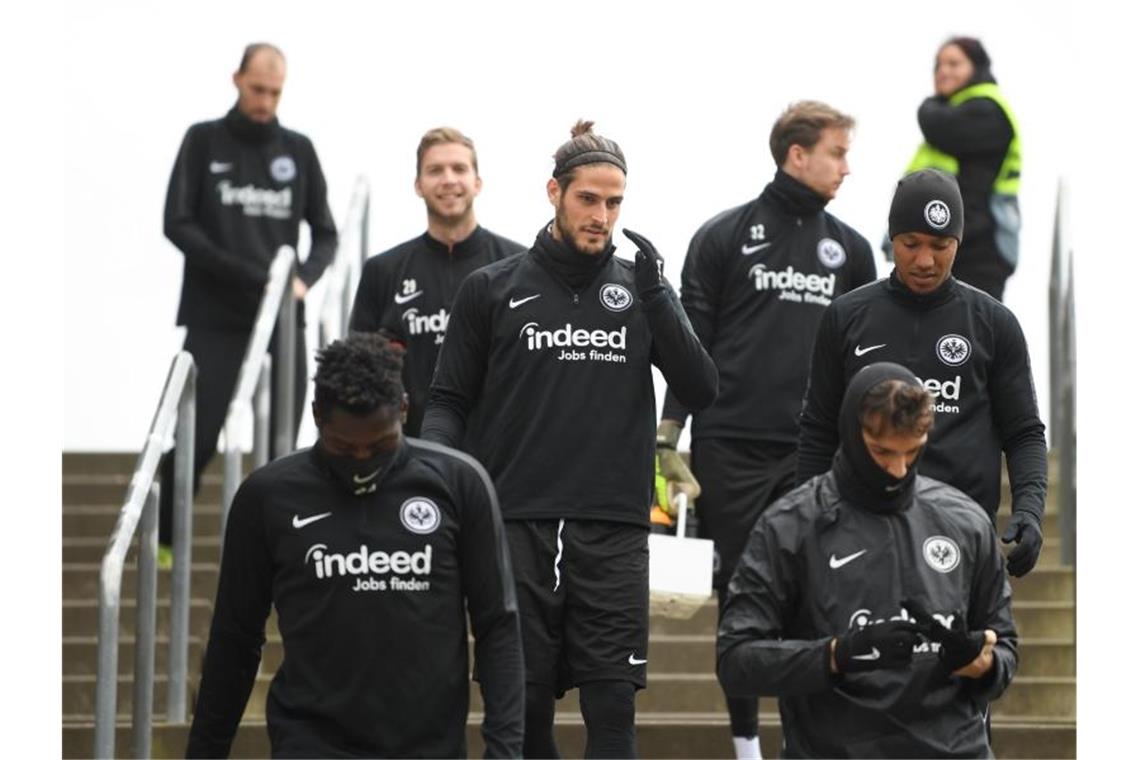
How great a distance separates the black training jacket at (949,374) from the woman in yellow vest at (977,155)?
9.36 feet

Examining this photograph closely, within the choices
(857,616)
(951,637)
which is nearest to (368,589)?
(857,616)

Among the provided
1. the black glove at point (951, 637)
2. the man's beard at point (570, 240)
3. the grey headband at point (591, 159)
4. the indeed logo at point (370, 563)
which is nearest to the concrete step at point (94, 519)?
the man's beard at point (570, 240)

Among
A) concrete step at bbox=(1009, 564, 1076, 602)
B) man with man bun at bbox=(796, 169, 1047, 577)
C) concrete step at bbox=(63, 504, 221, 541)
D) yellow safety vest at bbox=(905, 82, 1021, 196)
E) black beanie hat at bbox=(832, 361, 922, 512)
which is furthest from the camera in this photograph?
concrete step at bbox=(63, 504, 221, 541)

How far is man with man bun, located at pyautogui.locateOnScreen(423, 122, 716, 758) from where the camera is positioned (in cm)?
757

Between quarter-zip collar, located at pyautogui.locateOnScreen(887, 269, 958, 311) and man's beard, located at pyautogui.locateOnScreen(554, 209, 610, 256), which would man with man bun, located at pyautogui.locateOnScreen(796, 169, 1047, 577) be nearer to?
quarter-zip collar, located at pyautogui.locateOnScreen(887, 269, 958, 311)

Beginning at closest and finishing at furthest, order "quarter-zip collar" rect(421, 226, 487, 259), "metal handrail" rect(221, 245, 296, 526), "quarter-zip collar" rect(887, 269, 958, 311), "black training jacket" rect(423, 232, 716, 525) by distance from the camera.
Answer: "black training jacket" rect(423, 232, 716, 525)
"quarter-zip collar" rect(887, 269, 958, 311)
"quarter-zip collar" rect(421, 226, 487, 259)
"metal handrail" rect(221, 245, 296, 526)

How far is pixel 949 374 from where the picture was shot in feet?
25.7

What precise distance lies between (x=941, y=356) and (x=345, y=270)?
13.8 ft

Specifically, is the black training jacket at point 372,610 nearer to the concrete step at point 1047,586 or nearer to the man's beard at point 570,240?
the man's beard at point 570,240

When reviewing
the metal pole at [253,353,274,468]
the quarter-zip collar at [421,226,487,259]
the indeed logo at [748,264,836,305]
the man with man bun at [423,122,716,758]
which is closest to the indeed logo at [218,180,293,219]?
the metal pole at [253,353,274,468]

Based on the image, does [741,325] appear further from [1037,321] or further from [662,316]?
[1037,321]

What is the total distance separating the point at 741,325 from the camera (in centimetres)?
905

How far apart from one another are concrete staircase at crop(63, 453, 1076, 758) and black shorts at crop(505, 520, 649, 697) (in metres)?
1.56

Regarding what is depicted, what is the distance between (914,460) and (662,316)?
51.3 inches
